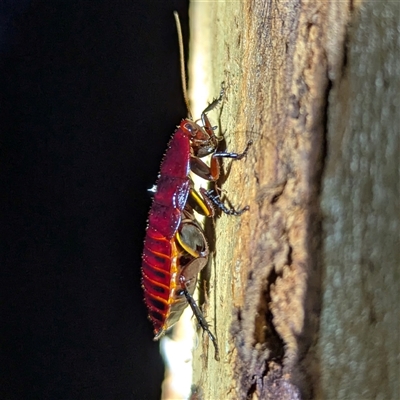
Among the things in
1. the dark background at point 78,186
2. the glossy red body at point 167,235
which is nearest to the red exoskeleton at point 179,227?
the glossy red body at point 167,235

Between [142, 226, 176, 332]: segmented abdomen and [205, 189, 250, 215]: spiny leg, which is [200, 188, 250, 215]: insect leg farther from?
[142, 226, 176, 332]: segmented abdomen

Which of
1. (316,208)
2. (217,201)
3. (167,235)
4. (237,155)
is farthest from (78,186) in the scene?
(316,208)

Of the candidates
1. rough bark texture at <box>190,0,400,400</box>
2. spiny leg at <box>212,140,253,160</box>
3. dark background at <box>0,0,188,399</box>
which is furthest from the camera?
dark background at <box>0,0,188,399</box>

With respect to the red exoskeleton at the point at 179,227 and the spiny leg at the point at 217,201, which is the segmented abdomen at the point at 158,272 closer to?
the red exoskeleton at the point at 179,227

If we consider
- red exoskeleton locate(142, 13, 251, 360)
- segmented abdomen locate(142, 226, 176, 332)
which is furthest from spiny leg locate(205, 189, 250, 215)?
segmented abdomen locate(142, 226, 176, 332)

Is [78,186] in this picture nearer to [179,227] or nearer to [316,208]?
[179,227]

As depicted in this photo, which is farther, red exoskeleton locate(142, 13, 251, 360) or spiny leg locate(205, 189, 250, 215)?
red exoskeleton locate(142, 13, 251, 360)

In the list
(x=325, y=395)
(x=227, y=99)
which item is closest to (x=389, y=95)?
(x=325, y=395)
